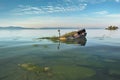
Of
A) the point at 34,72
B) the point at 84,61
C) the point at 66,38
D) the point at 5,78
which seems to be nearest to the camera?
the point at 5,78

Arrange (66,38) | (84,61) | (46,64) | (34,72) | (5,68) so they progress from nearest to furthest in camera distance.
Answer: (34,72) → (5,68) → (46,64) → (84,61) → (66,38)

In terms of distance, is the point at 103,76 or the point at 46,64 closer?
the point at 103,76

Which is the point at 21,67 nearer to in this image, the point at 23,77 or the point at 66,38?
the point at 23,77

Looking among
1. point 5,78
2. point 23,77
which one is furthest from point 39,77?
point 5,78

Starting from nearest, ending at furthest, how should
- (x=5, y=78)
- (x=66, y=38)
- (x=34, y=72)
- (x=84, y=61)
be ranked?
(x=5, y=78) → (x=34, y=72) → (x=84, y=61) → (x=66, y=38)

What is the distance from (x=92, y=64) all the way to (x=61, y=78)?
7.34m

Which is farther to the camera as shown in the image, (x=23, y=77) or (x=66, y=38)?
(x=66, y=38)

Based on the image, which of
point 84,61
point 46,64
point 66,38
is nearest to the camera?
point 46,64

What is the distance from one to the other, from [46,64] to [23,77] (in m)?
5.97

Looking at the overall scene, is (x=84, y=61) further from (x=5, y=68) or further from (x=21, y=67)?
(x=5, y=68)

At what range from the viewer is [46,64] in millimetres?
23844

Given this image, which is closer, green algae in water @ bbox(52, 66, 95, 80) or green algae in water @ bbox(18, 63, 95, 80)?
green algae in water @ bbox(18, 63, 95, 80)

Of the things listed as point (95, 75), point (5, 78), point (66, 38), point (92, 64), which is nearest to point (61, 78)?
point (95, 75)

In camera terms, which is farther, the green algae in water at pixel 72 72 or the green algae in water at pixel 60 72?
the green algae in water at pixel 72 72
